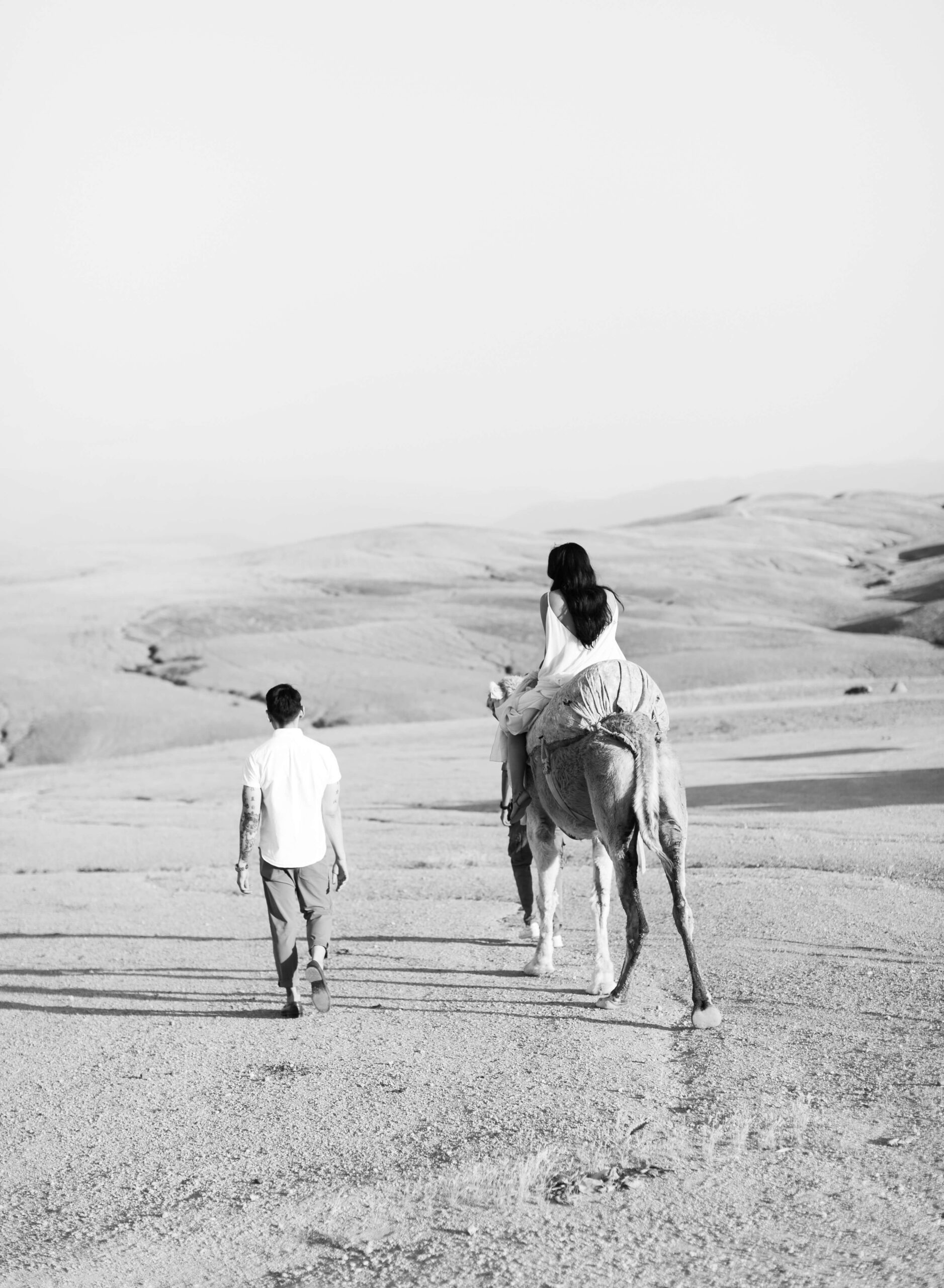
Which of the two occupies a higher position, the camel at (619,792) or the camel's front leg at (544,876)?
the camel at (619,792)

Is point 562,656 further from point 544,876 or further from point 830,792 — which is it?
point 830,792

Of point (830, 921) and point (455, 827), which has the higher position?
point (830, 921)

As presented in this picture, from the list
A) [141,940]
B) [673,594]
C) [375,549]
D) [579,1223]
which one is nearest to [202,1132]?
[579,1223]

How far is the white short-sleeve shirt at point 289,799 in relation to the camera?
24.7 feet

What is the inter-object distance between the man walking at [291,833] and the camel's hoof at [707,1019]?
205 centimetres

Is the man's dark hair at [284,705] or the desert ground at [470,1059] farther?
the man's dark hair at [284,705]

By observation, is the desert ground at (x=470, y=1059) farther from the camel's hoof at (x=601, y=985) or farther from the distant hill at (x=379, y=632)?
the distant hill at (x=379, y=632)

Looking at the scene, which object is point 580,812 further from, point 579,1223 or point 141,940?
point 141,940

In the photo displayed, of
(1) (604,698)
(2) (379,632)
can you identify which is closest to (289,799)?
(1) (604,698)

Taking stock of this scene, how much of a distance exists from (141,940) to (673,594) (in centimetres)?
6053

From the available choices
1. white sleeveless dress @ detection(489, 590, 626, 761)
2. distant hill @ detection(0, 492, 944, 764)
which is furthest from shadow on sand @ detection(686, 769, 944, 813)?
distant hill @ detection(0, 492, 944, 764)

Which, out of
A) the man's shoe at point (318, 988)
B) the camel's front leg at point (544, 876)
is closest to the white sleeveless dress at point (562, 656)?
the camel's front leg at point (544, 876)

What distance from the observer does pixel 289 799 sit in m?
7.55

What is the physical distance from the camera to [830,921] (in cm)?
910
